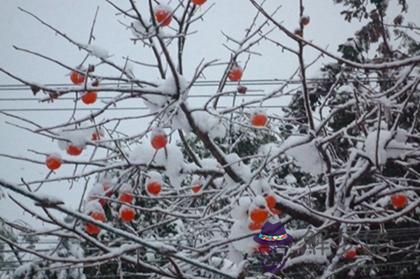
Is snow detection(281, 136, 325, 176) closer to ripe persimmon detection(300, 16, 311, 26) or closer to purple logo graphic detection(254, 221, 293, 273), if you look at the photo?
purple logo graphic detection(254, 221, 293, 273)

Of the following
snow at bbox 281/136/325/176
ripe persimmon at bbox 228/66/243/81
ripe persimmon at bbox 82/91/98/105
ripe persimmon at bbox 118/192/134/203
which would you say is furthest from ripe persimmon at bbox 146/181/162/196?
snow at bbox 281/136/325/176

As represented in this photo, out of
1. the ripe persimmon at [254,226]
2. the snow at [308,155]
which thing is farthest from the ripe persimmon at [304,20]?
the ripe persimmon at [254,226]

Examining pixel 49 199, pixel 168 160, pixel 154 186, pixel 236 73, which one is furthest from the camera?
pixel 168 160

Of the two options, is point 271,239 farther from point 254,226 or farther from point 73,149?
point 73,149

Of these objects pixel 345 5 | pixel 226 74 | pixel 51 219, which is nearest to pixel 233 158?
pixel 226 74

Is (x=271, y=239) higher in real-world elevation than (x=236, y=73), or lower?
lower

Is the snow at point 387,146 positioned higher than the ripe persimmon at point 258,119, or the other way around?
the ripe persimmon at point 258,119

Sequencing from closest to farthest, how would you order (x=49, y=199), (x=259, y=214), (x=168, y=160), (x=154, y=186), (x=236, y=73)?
1. (x=49, y=199)
2. (x=259, y=214)
3. (x=154, y=186)
4. (x=236, y=73)
5. (x=168, y=160)

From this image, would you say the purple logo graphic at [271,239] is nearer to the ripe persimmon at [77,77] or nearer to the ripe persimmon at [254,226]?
the ripe persimmon at [254,226]

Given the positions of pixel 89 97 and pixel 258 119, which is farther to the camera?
pixel 258 119

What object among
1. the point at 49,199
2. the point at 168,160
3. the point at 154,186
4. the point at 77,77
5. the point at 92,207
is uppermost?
the point at 77,77

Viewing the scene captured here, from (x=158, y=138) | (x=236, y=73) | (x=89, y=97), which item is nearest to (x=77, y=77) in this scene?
(x=89, y=97)

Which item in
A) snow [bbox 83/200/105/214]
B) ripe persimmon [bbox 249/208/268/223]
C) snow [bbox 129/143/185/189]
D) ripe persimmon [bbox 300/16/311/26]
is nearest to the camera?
ripe persimmon [bbox 249/208/268/223]

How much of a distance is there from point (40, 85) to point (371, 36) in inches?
260
